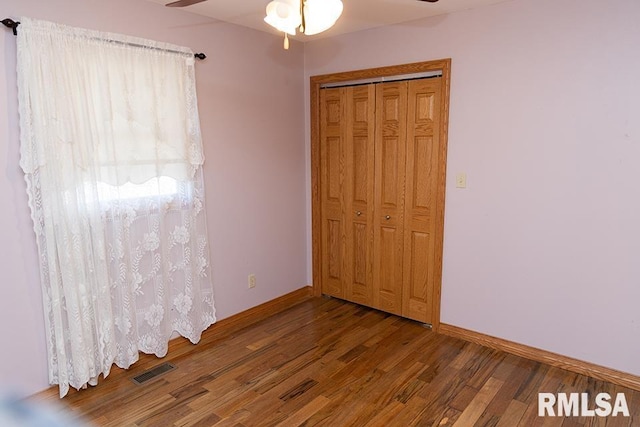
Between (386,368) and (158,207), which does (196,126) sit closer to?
(158,207)

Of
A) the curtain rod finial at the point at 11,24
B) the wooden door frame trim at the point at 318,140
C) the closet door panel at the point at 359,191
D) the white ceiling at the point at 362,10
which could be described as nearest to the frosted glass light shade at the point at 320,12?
the white ceiling at the point at 362,10

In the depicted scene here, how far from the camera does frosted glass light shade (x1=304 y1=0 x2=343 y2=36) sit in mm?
1562

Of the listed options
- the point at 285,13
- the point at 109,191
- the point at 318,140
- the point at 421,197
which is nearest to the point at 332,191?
the point at 318,140

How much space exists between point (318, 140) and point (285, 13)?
7.37 ft

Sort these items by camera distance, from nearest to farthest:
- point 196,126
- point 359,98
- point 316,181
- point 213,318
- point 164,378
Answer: point 164,378 → point 196,126 → point 213,318 → point 359,98 → point 316,181

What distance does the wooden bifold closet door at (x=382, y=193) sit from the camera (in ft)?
10.7

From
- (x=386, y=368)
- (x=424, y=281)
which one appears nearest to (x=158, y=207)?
(x=386, y=368)

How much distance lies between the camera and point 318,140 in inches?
153

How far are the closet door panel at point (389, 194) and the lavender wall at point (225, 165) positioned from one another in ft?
2.64

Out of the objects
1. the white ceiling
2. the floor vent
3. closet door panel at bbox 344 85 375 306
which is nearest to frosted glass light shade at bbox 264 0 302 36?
the white ceiling

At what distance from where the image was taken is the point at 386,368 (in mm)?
2801

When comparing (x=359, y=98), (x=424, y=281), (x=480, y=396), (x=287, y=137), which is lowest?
(x=480, y=396)

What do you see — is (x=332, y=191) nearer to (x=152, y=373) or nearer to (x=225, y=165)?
(x=225, y=165)

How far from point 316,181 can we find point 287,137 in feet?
→ 1.62
